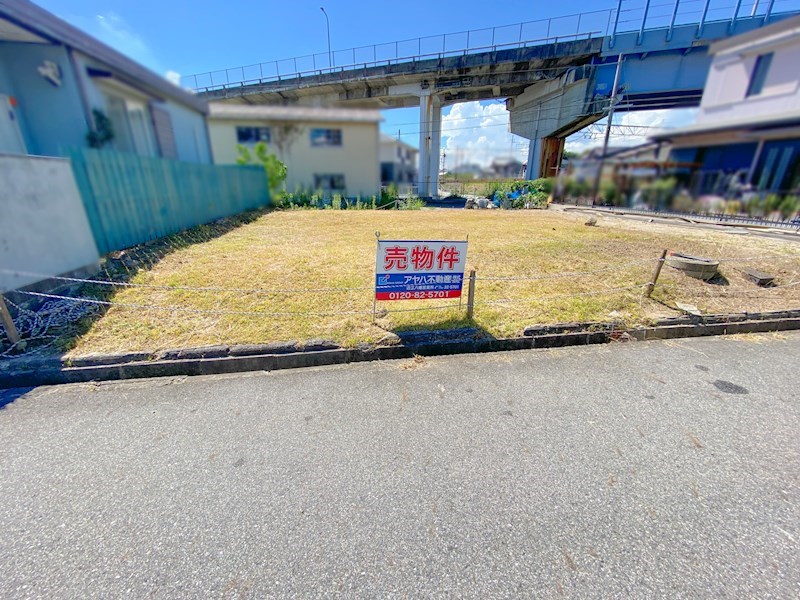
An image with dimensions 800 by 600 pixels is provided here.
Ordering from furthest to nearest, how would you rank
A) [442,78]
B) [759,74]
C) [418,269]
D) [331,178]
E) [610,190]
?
[442,78] < [331,178] < [610,190] < [418,269] < [759,74]

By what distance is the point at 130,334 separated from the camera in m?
3.01

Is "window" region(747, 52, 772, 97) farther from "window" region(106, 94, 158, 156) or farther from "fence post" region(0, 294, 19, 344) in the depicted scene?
"window" region(106, 94, 158, 156)

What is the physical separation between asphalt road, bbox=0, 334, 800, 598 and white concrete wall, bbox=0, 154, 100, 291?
6.48ft

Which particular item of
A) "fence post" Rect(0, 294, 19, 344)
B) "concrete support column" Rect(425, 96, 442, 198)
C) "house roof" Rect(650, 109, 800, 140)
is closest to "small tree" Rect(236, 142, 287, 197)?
"fence post" Rect(0, 294, 19, 344)

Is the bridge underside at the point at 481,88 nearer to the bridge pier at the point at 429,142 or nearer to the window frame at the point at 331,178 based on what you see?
the bridge pier at the point at 429,142

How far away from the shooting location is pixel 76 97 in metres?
5.11

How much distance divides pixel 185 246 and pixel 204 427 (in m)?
5.35

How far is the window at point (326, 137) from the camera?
8180mm

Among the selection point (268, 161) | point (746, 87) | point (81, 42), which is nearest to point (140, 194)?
point (81, 42)

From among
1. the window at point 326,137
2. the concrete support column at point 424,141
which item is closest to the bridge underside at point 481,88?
the concrete support column at point 424,141

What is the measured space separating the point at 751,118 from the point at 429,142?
77.1ft

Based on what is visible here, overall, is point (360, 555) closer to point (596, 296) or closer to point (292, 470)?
point (292, 470)

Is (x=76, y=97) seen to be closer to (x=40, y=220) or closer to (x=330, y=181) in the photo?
(x=40, y=220)

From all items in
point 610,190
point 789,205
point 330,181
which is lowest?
point 789,205
